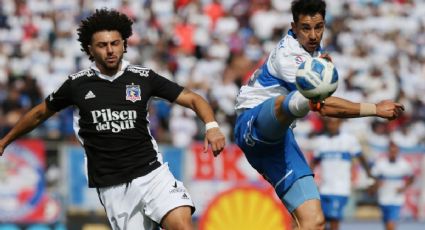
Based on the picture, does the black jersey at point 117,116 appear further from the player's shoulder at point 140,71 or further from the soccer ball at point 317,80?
the soccer ball at point 317,80

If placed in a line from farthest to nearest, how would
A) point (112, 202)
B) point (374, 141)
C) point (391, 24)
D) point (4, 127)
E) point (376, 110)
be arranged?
point (391, 24)
point (374, 141)
point (4, 127)
point (112, 202)
point (376, 110)

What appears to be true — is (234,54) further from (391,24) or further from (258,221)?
(258,221)

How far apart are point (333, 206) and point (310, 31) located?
6911mm

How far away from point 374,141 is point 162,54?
5500 mm

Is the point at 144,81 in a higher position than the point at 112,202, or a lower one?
higher

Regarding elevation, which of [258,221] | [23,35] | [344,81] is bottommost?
[258,221]

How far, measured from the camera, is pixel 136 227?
28.7ft

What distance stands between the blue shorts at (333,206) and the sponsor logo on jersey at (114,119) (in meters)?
7.40

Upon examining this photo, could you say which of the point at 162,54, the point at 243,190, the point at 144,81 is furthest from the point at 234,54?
the point at 144,81

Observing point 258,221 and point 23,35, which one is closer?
A: point 258,221

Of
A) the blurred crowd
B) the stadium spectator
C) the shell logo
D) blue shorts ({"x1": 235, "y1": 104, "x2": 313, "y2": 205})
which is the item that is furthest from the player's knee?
the blurred crowd

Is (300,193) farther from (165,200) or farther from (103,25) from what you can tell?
(103,25)

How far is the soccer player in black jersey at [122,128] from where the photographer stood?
869 cm

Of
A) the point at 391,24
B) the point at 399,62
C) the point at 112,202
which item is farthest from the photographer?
the point at 391,24
